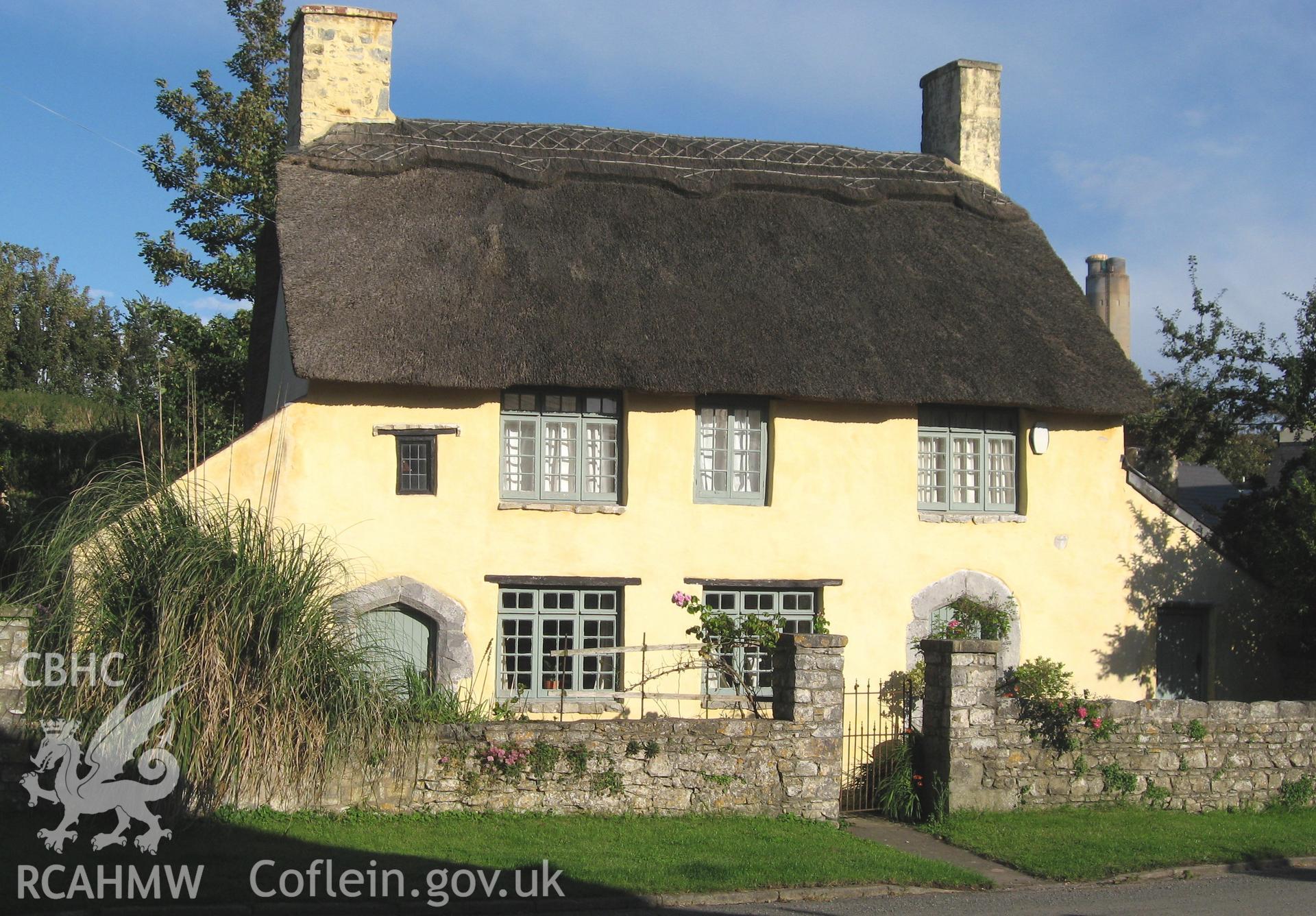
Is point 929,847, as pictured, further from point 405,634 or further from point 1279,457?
point 1279,457

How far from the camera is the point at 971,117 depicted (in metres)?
18.1

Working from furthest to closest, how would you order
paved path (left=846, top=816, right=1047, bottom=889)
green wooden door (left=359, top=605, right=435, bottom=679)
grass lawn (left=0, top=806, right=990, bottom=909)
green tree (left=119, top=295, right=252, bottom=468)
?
green tree (left=119, top=295, right=252, bottom=468) < green wooden door (left=359, top=605, right=435, bottom=679) < paved path (left=846, top=816, right=1047, bottom=889) < grass lawn (left=0, top=806, right=990, bottom=909)

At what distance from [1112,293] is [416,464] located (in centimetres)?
1367

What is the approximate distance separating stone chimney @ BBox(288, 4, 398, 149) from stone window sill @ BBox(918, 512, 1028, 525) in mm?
8188

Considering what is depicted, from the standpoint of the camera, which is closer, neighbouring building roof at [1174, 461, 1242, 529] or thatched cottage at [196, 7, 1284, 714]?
thatched cottage at [196, 7, 1284, 714]

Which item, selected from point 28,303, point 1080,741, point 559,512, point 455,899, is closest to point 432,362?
point 559,512

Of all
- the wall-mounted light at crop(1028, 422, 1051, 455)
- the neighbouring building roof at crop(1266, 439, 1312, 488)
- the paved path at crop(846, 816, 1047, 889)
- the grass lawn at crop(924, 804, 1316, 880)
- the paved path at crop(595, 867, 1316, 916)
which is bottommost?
the paved path at crop(595, 867, 1316, 916)

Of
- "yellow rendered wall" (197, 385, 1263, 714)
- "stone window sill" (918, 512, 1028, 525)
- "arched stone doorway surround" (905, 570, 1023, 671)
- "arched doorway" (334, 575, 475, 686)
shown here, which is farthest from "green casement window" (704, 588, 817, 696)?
"arched doorway" (334, 575, 475, 686)

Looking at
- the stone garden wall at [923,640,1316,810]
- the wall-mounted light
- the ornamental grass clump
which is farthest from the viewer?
the wall-mounted light

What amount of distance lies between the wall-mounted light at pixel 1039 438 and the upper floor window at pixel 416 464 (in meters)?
6.73

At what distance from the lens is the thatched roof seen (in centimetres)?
1324

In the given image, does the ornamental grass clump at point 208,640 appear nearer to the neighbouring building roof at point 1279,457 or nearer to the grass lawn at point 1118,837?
the grass lawn at point 1118,837

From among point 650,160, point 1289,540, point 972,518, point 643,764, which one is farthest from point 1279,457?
point 643,764

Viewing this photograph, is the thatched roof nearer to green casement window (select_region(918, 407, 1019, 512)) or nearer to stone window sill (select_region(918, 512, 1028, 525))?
green casement window (select_region(918, 407, 1019, 512))
